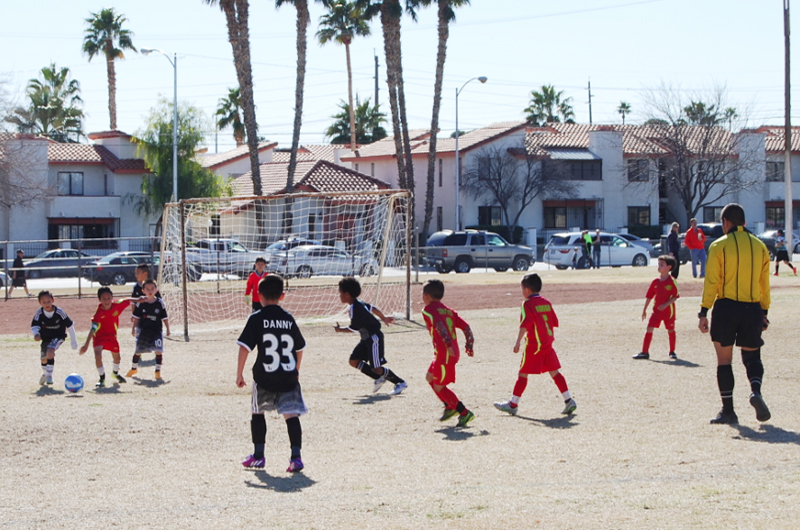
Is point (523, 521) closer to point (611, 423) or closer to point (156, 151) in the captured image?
point (611, 423)

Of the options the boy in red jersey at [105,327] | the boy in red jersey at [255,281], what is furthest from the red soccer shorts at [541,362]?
the boy in red jersey at [255,281]

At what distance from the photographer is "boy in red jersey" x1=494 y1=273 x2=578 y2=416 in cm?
864

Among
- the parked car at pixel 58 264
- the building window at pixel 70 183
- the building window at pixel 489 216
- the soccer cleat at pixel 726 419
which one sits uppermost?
the building window at pixel 70 183

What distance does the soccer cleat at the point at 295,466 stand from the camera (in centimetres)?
661

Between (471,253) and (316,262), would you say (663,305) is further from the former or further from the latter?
(471,253)

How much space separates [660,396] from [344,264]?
19.9 metres

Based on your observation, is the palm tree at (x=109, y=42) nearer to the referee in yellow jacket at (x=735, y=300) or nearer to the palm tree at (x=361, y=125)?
the palm tree at (x=361, y=125)

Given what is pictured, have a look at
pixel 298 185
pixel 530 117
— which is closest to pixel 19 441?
pixel 298 185

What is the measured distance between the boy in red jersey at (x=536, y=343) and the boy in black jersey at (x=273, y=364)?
258cm

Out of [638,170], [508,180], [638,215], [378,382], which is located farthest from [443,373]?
[638,215]

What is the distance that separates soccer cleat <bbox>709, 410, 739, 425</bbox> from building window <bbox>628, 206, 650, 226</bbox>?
51690mm

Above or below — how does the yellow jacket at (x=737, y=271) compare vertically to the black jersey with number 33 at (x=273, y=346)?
above

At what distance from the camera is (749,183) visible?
187ft

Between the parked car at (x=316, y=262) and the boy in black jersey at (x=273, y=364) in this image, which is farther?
the parked car at (x=316, y=262)
